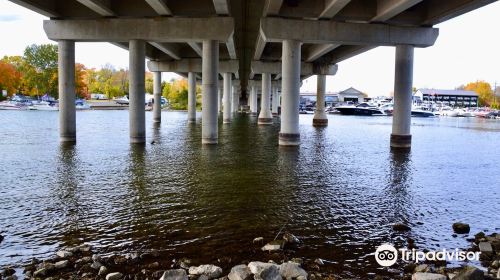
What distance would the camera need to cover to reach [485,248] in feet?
26.5

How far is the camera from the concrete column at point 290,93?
87.9 ft

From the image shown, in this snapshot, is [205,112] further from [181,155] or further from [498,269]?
[498,269]

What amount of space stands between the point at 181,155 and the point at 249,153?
12.2 feet

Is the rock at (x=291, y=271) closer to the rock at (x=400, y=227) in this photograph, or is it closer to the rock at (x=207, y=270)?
the rock at (x=207, y=270)

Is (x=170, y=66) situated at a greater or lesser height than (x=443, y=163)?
greater

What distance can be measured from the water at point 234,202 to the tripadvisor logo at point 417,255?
23 centimetres

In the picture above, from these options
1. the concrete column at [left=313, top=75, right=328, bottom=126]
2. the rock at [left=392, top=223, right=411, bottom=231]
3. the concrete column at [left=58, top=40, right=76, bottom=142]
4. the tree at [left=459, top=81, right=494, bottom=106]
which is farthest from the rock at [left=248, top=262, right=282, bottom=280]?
the tree at [left=459, top=81, right=494, bottom=106]

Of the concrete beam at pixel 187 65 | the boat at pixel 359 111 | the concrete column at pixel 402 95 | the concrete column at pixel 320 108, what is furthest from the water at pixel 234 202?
the boat at pixel 359 111

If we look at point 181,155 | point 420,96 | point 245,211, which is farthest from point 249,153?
point 420,96

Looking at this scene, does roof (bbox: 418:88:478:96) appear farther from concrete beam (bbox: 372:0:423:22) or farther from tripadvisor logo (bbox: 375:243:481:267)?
tripadvisor logo (bbox: 375:243:481:267)

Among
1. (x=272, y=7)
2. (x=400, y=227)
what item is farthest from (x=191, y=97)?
(x=400, y=227)

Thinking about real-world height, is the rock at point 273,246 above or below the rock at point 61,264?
below

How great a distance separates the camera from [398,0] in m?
21.7

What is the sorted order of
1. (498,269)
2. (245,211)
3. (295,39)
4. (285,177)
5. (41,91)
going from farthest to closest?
(41,91) < (295,39) < (285,177) < (245,211) < (498,269)
